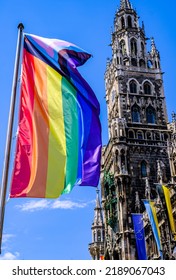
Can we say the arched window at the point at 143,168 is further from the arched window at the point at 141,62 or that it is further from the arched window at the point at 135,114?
the arched window at the point at 141,62

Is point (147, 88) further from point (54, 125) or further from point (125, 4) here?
point (54, 125)

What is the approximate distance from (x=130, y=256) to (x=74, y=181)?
3908cm

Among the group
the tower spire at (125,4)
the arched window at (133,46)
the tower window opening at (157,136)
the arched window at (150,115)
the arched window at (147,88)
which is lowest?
the tower window opening at (157,136)

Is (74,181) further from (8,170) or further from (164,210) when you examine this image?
(164,210)

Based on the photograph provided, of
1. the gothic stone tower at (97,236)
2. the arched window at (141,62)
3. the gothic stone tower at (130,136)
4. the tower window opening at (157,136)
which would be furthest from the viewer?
the gothic stone tower at (97,236)

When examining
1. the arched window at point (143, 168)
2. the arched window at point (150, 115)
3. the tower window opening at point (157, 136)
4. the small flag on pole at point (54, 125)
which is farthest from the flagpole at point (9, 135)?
the arched window at point (150, 115)

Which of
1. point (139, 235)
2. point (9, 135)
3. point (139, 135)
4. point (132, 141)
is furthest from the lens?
point (139, 135)

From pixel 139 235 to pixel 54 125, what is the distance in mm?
35247

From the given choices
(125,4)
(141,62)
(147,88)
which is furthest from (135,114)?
(125,4)

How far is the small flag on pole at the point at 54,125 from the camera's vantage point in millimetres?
12133

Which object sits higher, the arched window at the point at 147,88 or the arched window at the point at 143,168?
the arched window at the point at 147,88

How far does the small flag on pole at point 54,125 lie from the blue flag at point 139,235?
103 ft

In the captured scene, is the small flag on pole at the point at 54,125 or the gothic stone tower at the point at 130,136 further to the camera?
the gothic stone tower at the point at 130,136

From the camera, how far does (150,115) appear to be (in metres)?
63.8
